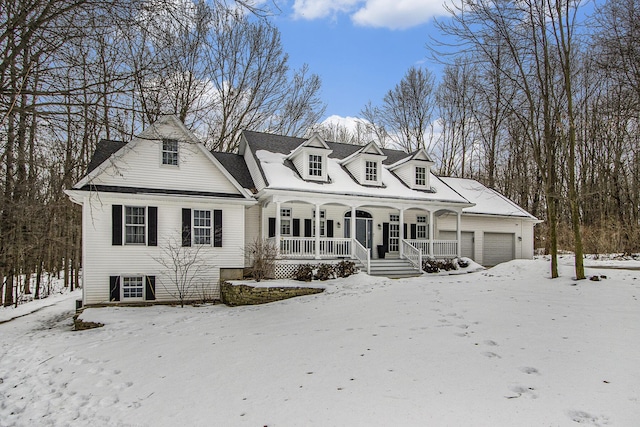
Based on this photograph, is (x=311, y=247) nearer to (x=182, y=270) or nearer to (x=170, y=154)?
(x=182, y=270)

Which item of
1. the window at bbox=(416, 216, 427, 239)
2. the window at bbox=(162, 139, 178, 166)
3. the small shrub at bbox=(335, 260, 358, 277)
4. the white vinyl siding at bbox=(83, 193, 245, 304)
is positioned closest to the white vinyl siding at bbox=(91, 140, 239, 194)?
the window at bbox=(162, 139, 178, 166)

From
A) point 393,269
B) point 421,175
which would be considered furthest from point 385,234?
point 421,175

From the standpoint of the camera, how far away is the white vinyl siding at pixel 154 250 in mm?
13055

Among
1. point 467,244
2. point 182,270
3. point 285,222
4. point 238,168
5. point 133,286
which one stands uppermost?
point 238,168

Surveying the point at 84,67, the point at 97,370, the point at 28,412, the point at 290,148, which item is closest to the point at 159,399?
the point at 28,412

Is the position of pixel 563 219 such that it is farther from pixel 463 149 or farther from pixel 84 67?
pixel 84 67

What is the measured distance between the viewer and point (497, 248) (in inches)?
856

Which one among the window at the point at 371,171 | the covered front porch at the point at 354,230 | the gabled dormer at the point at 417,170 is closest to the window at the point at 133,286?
the covered front porch at the point at 354,230

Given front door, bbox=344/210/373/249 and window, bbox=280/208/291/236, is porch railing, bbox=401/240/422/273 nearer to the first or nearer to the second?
front door, bbox=344/210/373/249

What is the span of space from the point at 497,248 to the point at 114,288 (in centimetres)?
1804

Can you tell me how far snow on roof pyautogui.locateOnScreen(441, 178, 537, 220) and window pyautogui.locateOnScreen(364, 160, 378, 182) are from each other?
5.22 meters

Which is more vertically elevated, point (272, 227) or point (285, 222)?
point (285, 222)

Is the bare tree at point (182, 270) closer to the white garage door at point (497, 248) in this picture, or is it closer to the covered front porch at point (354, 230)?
the covered front porch at point (354, 230)

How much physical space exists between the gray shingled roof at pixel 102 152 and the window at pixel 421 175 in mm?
12715
